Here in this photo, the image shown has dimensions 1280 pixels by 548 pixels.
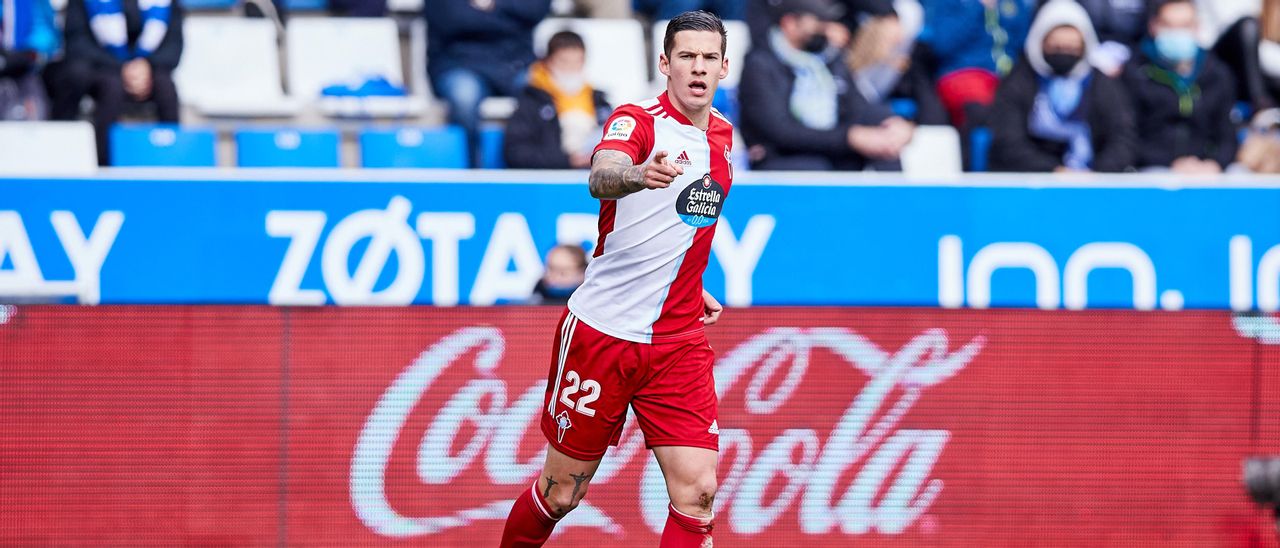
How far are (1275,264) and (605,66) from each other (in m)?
4.23

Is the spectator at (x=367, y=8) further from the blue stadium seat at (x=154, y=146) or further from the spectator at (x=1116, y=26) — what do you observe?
the spectator at (x=1116, y=26)

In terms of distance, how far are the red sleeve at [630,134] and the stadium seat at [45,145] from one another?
4685 mm

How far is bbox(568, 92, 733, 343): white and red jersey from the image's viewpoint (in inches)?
203

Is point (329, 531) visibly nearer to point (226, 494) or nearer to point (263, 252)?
point (226, 494)

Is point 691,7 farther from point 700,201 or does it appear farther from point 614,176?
point 614,176

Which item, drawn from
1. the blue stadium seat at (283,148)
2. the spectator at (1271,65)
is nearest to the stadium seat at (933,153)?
the spectator at (1271,65)

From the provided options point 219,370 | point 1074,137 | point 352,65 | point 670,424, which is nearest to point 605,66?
point 352,65

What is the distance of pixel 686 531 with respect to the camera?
5.29 meters

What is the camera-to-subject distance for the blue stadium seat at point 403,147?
30.7 ft

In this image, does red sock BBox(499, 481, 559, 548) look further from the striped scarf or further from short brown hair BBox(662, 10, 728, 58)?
the striped scarf

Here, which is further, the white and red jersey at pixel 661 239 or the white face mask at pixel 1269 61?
the white face mask at pixel 1269 61

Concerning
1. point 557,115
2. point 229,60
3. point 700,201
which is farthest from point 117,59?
point 700,201

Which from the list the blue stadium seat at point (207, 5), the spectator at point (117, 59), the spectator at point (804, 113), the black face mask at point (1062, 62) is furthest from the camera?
the blue stadium seat at point (207, 5)

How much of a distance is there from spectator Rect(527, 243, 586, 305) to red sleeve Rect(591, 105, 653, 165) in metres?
2.76
